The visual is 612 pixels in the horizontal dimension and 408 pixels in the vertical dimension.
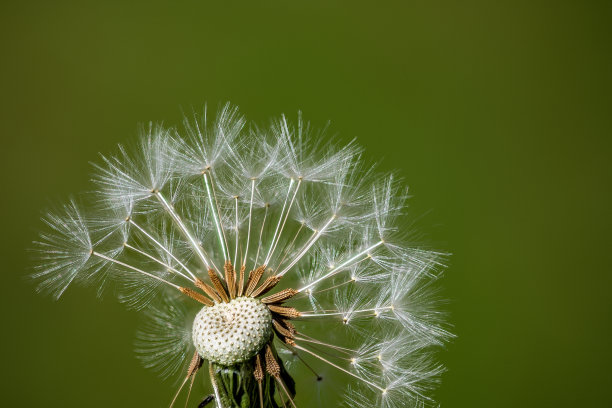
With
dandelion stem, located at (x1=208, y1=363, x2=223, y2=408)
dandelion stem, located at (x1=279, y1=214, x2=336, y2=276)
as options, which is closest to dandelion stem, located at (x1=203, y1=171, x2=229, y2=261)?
dandelion stem, located at (x1=279, y1=214, x2=336, y2=276)

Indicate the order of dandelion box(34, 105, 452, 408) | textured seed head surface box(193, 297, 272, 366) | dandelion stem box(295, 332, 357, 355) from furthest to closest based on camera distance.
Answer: dandelion box(34, 105, 452, 408)
dandelion stem box(295, 332, 357, 355)
textured seed head surface box(193, 297, 272, 366)

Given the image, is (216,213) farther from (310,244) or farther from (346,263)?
(346,263)

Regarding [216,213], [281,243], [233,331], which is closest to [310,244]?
[281,243]

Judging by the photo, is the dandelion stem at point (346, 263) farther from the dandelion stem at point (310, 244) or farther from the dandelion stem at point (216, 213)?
the dandelion stem at point (216, 213)

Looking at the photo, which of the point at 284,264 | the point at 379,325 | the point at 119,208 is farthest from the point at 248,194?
the point at 379,325

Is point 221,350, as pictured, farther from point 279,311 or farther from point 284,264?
point 284,264

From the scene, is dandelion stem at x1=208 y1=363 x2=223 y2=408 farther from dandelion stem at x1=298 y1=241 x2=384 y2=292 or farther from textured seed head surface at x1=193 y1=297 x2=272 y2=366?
dandelion stem at x1=298 y1=241 x2=384 y2=292

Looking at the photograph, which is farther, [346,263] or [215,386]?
[346,263]
